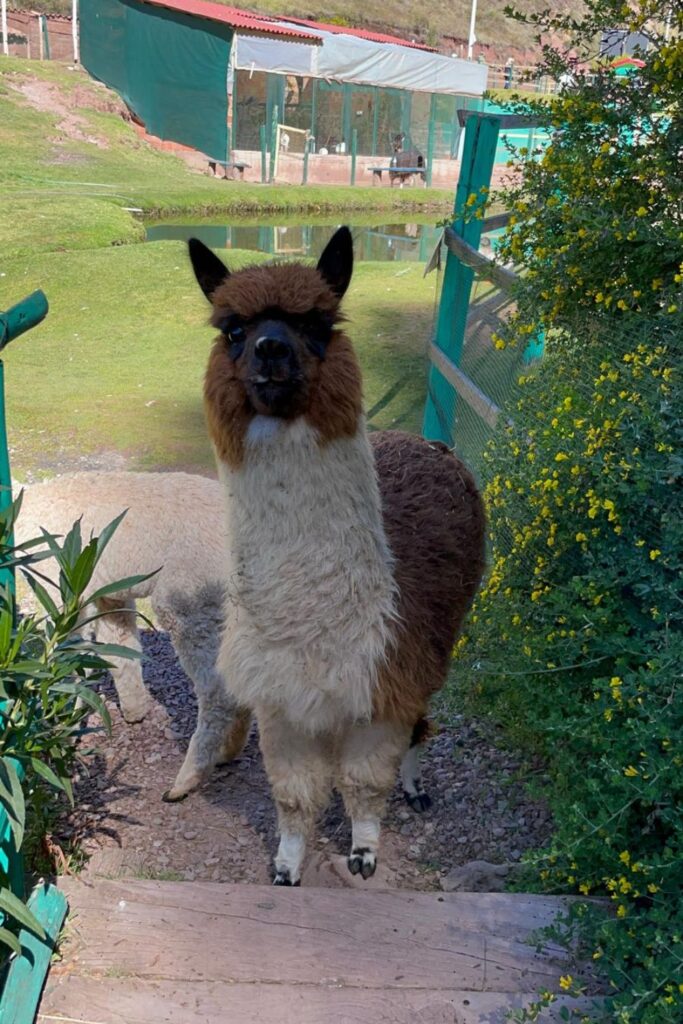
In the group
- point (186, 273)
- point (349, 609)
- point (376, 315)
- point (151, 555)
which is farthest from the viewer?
point (186, 273)

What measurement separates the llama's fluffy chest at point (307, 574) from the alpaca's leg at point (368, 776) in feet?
0.64

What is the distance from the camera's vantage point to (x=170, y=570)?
3855mm

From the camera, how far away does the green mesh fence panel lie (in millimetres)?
27938

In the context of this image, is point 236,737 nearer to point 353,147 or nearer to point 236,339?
point 236,339

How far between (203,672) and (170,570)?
0.43 meters

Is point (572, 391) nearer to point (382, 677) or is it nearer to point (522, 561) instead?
point (522, 561)

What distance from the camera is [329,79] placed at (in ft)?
92.9

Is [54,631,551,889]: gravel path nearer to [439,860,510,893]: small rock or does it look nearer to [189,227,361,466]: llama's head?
[439,860,510,893]: small rock

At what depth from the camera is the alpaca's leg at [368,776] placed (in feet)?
9.76

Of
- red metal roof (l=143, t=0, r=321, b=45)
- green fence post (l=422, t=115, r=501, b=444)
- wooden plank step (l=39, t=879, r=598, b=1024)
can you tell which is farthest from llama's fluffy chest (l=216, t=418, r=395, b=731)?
red metal roof (l=143, t=0, r=321, b=45)

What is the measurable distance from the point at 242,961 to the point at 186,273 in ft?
41.6

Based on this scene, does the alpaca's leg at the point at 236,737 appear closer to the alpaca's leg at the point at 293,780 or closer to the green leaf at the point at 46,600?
the alpaca's leg at the point at 293,780

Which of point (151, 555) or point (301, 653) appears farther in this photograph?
point (151, 555)

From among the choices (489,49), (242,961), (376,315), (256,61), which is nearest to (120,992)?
(242,961)
